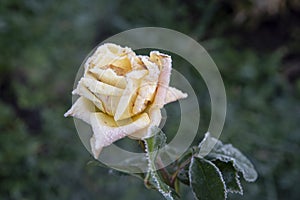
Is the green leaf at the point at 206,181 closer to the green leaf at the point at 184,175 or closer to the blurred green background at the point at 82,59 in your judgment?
the green leaf at the point at 184,175

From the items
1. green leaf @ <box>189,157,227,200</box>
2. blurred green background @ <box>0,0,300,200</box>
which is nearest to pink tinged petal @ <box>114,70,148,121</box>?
green leaf @ <box>189,157,227,200</box>

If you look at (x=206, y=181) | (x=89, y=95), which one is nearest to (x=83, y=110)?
(x=89, y=95)

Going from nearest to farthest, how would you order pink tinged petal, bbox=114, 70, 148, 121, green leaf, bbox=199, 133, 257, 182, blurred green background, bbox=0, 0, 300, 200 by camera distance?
pink tinged petal, bbox=114, 70, 148, 121, green leaf, bbox=199, 133, 257, 182, blurred green background, bbox=0, 0, 300, 200

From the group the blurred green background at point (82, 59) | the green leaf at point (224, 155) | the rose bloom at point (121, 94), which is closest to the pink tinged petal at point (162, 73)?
the rose bloom at point (121, 94)

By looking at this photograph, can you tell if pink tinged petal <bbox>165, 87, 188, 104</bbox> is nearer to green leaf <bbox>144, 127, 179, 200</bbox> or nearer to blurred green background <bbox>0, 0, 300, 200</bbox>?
green leaf <bbox>144, 127, 179, 200</bbox>

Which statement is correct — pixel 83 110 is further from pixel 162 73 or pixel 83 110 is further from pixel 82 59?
pixel 82 59

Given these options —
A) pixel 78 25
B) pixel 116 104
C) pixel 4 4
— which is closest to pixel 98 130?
pixel 116 104
